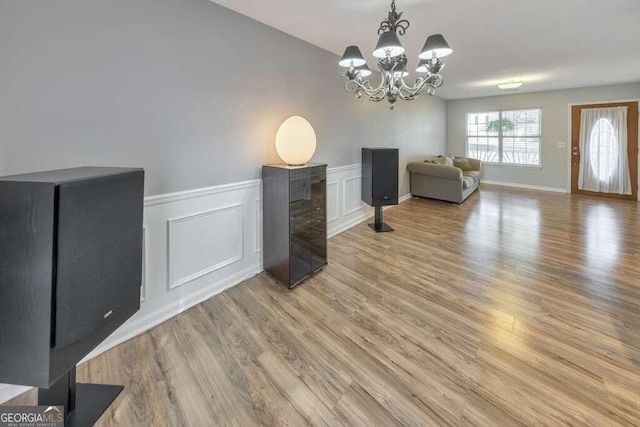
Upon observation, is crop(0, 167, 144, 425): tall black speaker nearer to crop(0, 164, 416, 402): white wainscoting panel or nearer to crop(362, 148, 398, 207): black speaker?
crop(0, 164, 416, 402): white wainscoting panel

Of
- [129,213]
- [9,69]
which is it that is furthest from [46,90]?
[129,213]

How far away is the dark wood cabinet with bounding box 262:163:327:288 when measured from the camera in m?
2.65

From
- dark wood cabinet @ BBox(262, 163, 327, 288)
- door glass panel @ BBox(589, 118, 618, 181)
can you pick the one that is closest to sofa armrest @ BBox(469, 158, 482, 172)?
door glass panel @ BBox(589, 118, 618, 181)

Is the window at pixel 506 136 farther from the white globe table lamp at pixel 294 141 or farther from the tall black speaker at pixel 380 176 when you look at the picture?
the white globe table lamp at pixel 294 141

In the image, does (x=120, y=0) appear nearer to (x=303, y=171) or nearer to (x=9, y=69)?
(x=9, y=69)

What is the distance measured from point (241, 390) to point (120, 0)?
248 cm

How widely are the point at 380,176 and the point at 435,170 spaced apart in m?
2.14

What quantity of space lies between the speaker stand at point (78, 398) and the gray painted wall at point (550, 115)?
9.03 m

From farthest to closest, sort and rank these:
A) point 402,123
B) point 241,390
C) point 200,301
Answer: point 402,123, point 200,301, point 241,390

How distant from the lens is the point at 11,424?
1310 mm

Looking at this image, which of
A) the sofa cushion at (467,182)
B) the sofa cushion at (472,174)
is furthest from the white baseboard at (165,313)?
the sofa cushion at (472,174)

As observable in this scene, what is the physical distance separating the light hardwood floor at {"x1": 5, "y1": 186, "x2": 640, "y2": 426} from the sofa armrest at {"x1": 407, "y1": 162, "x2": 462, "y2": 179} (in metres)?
2.63

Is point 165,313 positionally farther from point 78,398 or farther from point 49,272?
point 49,272

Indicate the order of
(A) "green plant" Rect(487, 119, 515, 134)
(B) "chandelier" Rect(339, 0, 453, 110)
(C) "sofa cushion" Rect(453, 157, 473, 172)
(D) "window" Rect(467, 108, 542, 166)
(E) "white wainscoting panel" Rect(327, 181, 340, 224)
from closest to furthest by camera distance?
(B) "chandelier" Rect(339, 0, 453, 110), (E) "white wainscoting panel" Rect(327, 181, 340, 224), (D) "window" Rect(467, 108, 542, 166), (C) "sofa cushion" Rect(453, 157, 473, 172), (A) "green plant" Rect(487, 119, 515, 134)
